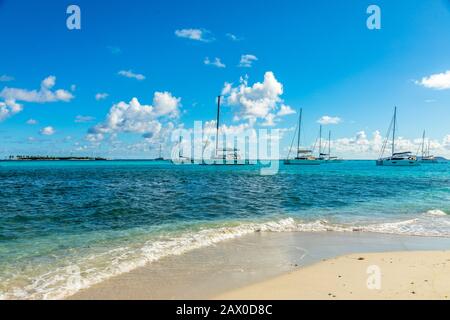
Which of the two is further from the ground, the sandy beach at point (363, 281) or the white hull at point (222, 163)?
the white hull at point (222, 163)

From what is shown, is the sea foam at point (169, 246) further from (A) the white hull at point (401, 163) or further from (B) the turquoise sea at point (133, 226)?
(A) the white hull at point (401, 163)

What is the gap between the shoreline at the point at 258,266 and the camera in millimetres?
6848

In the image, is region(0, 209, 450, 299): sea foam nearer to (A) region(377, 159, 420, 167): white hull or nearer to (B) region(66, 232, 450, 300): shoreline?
(B) region(66, 232, 450, 300): shoreline

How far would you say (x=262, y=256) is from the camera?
9953 mm

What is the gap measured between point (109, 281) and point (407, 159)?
404 ft

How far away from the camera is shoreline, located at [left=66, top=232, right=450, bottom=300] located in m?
6.85

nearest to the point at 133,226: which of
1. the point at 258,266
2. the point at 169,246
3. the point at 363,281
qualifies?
the point at 169,246

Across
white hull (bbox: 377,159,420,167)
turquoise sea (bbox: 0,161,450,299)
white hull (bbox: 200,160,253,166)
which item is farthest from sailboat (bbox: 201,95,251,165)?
turquoise sea (bbox: 0,161,450,299)

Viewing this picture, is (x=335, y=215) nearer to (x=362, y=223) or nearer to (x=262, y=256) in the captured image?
(x=362, y=223)

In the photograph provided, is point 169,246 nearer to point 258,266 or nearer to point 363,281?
point 258,266

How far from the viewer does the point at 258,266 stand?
29.0 ft

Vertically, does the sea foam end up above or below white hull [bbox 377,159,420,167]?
below

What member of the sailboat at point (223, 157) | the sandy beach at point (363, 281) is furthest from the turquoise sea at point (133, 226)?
the sailboat at point (223, 157)

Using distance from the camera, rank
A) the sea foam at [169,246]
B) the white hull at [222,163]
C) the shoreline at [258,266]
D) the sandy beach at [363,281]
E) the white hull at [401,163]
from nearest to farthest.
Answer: the sandy beach at [363,281]
the shoreline at [258,266]
the sea foam at [169,246]
the white hull at [401,163]
the white hull at [222,163]
